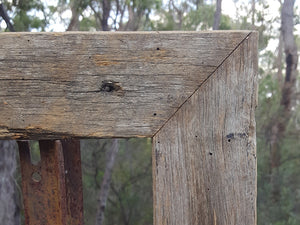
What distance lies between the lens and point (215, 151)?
0.92m

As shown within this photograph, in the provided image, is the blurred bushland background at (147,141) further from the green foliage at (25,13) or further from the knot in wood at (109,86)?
the knot in wood at (109,86)

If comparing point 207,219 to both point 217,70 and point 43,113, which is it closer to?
point 217,70

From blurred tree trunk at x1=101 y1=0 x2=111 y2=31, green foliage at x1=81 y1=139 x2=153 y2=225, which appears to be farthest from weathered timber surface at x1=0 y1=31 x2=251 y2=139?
green foliage at x1=81 y1=139 x2=153 y2=225

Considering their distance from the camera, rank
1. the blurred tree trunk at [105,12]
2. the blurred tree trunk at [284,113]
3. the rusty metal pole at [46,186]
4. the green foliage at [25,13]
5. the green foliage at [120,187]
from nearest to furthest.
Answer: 1. the rusty metal pole at [46,186]
2. the green foliage at [25,13]
3. the blurred tree trunk at [105,12]
4. the blurred tree trunk at [284,113]
5. the green foliage at [120,187]

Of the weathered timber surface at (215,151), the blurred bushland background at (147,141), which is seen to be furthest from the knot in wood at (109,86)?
the blurred bushland background at (147,141)

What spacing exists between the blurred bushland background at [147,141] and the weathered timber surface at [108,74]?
222 cm

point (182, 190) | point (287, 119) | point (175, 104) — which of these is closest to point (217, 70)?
point (175, 104)

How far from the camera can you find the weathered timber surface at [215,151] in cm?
91

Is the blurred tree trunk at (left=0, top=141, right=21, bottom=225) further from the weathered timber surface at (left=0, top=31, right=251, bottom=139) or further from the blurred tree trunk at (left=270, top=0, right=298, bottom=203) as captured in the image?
the weathered timber surface at (left=0, top=31, right=251, bottom=139)

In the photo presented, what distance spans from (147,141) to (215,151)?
527 cm

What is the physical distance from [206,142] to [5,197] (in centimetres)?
356

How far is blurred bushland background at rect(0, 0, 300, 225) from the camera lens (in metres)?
3.72

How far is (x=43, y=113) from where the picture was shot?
913mm

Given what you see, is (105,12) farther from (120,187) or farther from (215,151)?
(215,151)
